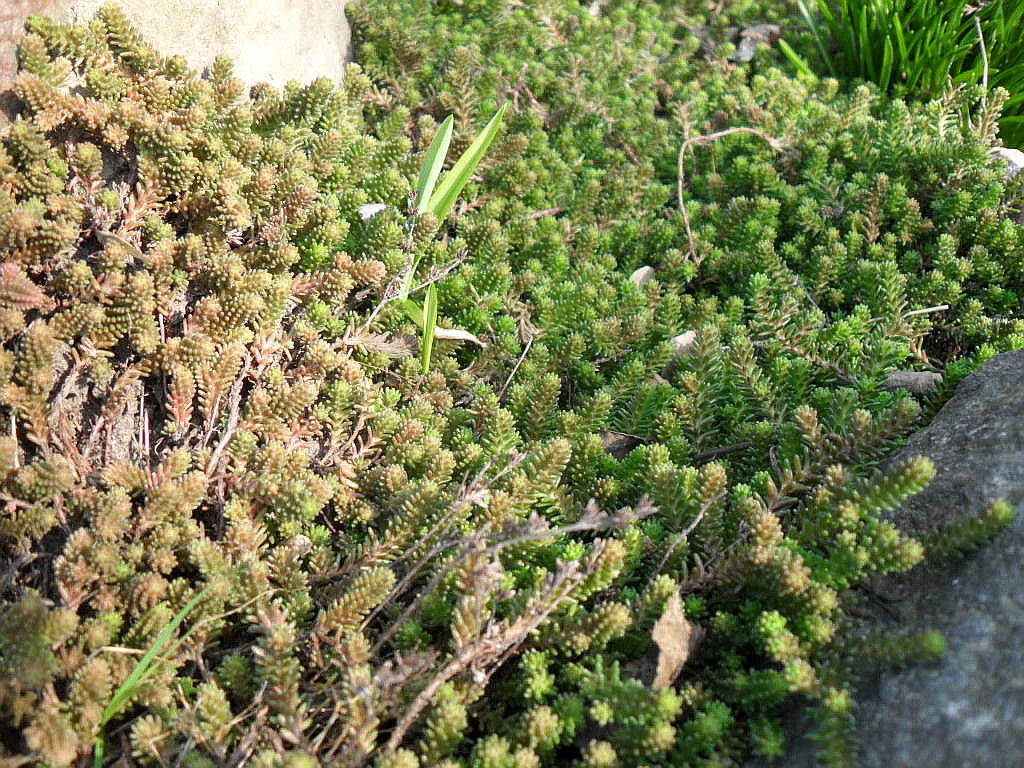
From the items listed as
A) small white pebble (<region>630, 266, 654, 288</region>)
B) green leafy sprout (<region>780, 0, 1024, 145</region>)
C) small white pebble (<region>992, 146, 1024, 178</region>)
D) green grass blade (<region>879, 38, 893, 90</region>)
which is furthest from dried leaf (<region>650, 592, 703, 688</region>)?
green grass blade (<region>879, 38, 893, 90</region>)

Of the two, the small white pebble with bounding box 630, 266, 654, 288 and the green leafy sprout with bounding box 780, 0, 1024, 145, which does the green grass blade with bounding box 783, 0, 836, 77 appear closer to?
the green leafy sprout with bounding box 780, 0, 1024, 145

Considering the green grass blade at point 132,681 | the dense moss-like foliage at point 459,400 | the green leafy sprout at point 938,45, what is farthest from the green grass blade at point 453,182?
the green leafy sprout at point 938,45

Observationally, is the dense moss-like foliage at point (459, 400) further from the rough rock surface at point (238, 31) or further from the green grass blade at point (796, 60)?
the green grass blade at point (796, 60)

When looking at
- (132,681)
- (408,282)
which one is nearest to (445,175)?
(408,282)

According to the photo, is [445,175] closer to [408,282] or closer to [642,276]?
[408,282]

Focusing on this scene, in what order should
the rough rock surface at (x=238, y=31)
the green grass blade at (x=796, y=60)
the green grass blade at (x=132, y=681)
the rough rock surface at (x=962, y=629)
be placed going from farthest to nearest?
1. the green grass blade at (x=796, y=60)
2. the rough rock surface at (x=238, y=31)
3. the green grass blade at (x=132, y=681)
4. the rough rock surface at (x=962, y=629)

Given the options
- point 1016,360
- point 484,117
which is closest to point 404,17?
point 484,117

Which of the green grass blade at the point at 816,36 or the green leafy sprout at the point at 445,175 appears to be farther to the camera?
the green grass blade at the point at 816,36
